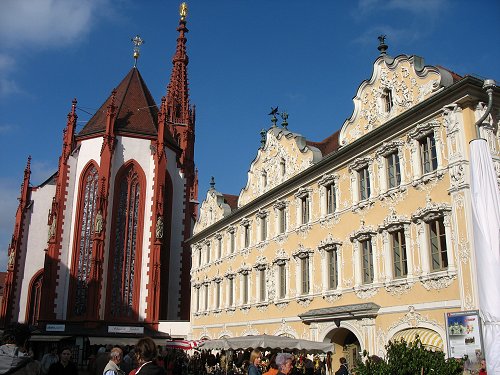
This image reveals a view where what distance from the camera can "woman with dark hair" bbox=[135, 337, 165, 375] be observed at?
5.46m

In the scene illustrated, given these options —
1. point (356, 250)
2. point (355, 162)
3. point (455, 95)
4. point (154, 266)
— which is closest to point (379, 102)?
point (355, 162)

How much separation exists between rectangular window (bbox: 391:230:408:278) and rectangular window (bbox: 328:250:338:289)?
136 inches

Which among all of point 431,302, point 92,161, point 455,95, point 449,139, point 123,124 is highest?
point 123,124

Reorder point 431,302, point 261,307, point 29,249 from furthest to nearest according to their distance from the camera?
point 29,249
point 261,307
point 431,302

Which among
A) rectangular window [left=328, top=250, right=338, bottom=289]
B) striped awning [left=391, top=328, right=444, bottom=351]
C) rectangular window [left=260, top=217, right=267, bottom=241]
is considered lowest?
striped awning [left=391, top=328, right=444, bottom=351]

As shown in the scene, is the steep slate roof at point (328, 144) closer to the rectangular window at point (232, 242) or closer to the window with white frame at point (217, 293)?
the rectangular window at point (232, 242)

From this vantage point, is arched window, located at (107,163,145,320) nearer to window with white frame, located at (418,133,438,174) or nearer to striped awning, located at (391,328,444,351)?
striped awning, located at (391,328,444,351)

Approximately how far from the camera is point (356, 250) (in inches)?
779

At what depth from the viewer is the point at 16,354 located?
17.8 feet

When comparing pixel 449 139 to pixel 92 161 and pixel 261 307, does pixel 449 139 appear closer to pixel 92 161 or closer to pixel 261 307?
pixel 261 307

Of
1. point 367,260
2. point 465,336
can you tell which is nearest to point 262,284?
point 367,260

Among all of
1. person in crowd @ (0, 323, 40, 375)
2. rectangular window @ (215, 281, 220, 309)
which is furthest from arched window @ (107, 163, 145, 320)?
person in crowd @ (0, 323, 40, 375)

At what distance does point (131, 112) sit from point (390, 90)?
34192mm

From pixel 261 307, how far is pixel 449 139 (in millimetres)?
13542
